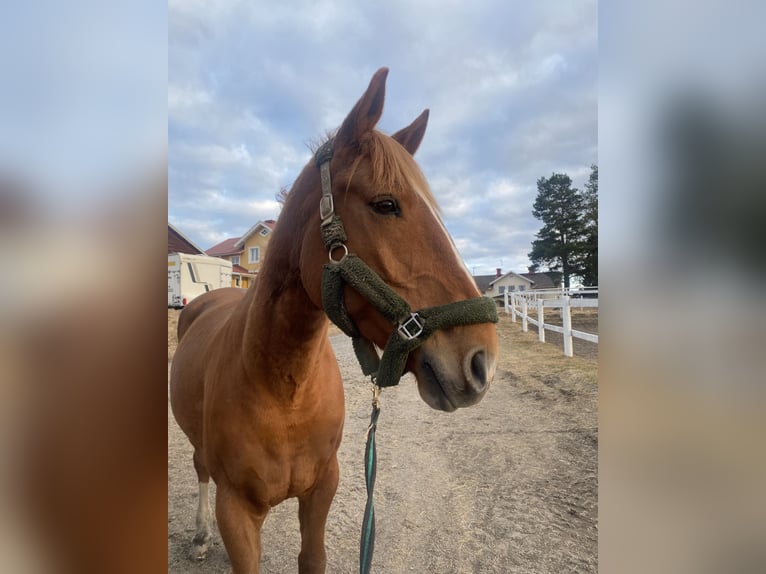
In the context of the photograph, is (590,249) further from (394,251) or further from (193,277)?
(193,277)

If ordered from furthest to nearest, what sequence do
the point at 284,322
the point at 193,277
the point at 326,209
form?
the point at 193,277 < the point at 284,322 < the point at 326,209

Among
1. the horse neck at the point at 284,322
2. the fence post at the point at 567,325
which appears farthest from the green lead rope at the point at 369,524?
the fence post at the point at 567,325

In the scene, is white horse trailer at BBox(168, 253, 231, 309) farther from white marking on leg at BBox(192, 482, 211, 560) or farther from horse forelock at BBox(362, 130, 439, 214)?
horse forelock at BBox(362, 130, 439, 214)

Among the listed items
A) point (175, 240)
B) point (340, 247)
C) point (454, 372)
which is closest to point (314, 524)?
point (454, 372)

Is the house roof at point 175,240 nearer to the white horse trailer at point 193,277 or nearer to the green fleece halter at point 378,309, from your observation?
the green fleece halter at point 378,309

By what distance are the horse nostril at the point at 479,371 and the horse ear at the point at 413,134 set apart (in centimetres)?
118

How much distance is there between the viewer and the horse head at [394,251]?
133 cm

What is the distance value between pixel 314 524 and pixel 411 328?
1386 millimetres

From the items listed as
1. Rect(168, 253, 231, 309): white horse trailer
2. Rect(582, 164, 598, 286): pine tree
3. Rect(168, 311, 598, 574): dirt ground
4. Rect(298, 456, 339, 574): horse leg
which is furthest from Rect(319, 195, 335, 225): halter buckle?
Rect(168, 253, 231, 309): white horse trailer

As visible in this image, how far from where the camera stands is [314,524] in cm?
210

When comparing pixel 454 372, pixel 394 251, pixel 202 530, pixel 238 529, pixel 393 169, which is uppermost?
pixel 393 169
